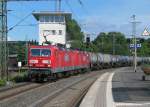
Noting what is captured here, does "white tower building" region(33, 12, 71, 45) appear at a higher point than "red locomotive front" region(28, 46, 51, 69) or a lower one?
higher

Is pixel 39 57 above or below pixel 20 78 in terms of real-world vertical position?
above

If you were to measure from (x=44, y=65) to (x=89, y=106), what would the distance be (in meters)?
19.2

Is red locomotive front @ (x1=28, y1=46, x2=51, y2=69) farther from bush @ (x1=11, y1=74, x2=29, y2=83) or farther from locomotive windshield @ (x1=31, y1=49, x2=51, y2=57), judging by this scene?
bush @ (x1=11, y1=74, x2=29, y2=83)

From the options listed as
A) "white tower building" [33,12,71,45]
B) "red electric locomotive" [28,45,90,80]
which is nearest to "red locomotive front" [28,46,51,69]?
"red electric locomotive" [28,45,90,80]

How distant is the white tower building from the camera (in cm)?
10875

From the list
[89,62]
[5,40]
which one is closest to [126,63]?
[89,62]

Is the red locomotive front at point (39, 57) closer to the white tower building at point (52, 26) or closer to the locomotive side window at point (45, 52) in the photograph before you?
the locomotive side window at point (45, 52)

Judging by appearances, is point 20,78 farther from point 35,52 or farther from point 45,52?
point 45,52

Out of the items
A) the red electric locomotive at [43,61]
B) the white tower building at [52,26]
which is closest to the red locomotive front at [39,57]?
the red electric locomotive at [43,61]

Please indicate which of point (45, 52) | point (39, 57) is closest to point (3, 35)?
point (39, 57)

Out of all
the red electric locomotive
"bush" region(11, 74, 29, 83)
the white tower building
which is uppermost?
the white tower building

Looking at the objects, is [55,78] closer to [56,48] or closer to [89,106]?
[56,48]

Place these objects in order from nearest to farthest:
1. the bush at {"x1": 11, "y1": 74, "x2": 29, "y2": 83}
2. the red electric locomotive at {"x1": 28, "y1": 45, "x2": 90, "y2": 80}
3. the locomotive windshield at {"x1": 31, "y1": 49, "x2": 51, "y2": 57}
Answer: the red electric locomotive at {"x1": 28, "y1": 45, "x2": 90, "y2": 80}
the locomotive windshield at {"x1": 31, "y1": 49, "x2": 51, "y2": 57}
the bush at {"x1": 11, "y1": 74, "x2": 29, "y2": 83}

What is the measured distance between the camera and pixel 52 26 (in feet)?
357
